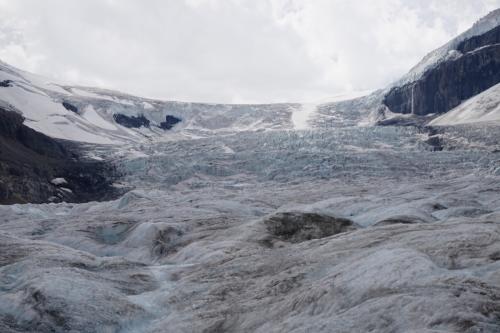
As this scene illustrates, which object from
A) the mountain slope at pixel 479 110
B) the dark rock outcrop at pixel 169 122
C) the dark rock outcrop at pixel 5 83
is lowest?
the dark rock outcrop at pixel 169 122

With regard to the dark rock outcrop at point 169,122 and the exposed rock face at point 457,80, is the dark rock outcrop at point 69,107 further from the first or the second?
the exposed rock face at point 457,80

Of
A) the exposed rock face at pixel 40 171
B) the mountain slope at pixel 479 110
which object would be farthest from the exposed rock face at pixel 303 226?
the mountain slope at pixel 479 110

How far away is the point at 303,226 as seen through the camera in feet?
109

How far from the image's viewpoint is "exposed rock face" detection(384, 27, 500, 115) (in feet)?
460

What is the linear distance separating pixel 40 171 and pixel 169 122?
87.1 metres

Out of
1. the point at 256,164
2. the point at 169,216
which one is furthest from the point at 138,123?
the point at 169,216

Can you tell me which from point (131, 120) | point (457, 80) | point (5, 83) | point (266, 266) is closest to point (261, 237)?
point (266, 266)

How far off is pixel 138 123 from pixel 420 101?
82.0 metres

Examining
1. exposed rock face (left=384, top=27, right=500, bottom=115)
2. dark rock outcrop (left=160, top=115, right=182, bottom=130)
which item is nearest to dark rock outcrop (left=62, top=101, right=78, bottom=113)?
dark rock outcrop (left=160, top=115, right=182, bottom=130)

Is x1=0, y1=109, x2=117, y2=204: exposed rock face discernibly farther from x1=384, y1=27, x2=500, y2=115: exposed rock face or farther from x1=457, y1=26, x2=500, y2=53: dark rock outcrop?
x1=457, y1=26, x2=500, y2=53: dark rock outcrop

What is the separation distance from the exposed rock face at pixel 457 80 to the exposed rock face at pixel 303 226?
12041cm

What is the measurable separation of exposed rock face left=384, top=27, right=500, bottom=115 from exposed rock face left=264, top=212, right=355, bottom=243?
395 feet

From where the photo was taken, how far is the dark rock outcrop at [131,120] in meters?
167

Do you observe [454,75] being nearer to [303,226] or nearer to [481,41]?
[481,41]
